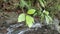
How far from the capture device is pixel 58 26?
1671 millimetres

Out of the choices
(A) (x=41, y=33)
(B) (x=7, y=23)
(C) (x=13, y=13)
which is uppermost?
(C) (x=13, y=13)

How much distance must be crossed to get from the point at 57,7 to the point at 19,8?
44 centimetres

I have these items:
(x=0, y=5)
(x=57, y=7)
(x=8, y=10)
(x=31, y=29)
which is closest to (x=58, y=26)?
(x=57, y=7)

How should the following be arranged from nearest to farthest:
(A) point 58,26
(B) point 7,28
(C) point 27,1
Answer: (C) point 27,1 → (B) point 7,28 → (A) point 58,26

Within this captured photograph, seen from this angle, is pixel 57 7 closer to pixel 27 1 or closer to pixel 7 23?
pixel 27 1

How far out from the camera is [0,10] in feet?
5.56

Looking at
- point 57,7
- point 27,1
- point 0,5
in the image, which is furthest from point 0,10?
point 57,7

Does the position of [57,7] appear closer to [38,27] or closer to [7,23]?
[38,27]

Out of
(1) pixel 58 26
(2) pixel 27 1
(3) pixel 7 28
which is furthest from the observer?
(1) pixel 58 26

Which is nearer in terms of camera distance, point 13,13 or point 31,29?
point 31,29

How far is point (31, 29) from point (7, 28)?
0.26 m

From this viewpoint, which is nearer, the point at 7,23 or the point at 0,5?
the point at 7,23

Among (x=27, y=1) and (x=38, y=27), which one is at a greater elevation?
(x=27, y=1)

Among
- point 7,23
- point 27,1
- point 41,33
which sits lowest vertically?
point 41,33
